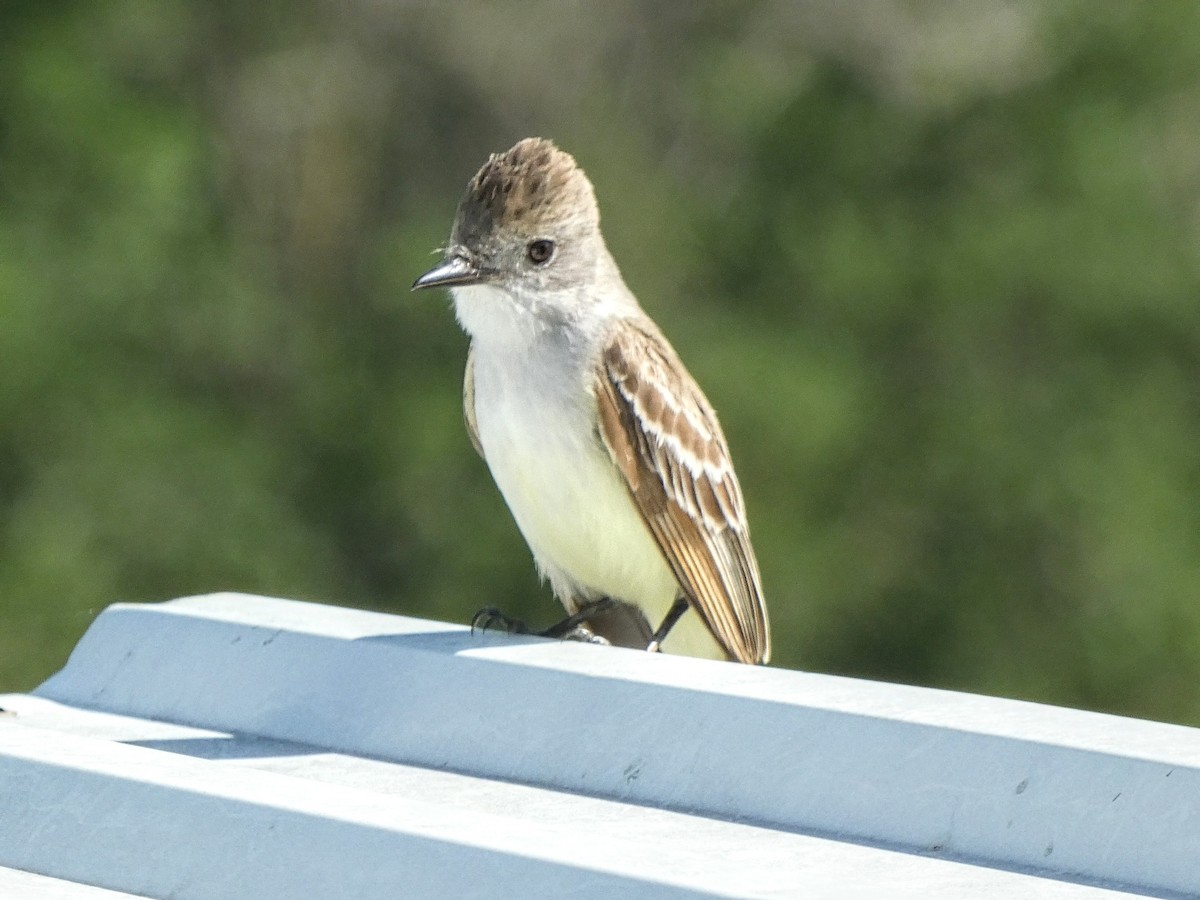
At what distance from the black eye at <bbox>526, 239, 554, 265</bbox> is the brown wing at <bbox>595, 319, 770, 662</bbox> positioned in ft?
0.88

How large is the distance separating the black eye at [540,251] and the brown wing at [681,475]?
0.88 ft

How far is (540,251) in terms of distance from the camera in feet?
16.6

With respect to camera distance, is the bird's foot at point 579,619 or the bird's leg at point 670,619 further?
the bird's leg at point 670,619

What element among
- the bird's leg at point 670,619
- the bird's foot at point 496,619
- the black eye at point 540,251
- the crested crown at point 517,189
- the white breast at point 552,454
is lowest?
the bird's leg at point 670,619

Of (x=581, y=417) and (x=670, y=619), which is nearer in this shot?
(x=581, y=417)

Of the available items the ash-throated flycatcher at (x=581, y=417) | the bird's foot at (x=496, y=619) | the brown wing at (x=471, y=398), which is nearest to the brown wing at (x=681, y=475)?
the ash-throated flycatcher at (x=581, y=417)

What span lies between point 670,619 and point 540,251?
100cm

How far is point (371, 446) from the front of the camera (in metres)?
11.6

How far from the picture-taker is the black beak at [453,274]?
15.9 ft

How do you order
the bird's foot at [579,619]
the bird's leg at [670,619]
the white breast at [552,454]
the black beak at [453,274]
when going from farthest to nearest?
the bird's leg at [670,619] → the bird's foot at [579,619] → the black beak at [453,274] → the white breast at [552,454]

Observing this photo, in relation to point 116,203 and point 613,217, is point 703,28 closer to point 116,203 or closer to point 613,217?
point 613,217

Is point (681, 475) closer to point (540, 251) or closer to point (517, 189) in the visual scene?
point (540, 251)

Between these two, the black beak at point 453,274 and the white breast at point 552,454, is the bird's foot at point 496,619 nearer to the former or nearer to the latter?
the white breast at point 552,454

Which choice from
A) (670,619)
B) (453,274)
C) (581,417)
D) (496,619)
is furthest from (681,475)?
(453,274)
